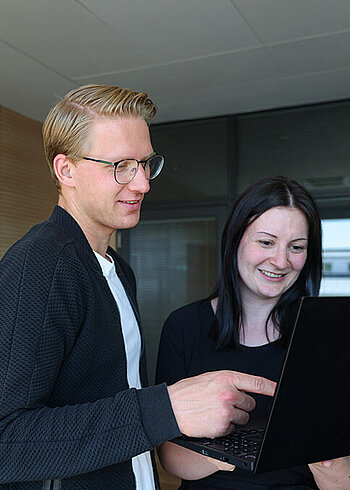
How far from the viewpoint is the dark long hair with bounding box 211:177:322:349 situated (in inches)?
→ 58.5

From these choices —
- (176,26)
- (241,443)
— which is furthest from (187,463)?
(176,26)

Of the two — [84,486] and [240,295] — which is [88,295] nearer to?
[84,486]

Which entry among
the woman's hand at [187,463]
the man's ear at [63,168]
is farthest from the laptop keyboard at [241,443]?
the man's ear at [63,168]

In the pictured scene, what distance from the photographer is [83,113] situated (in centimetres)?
106

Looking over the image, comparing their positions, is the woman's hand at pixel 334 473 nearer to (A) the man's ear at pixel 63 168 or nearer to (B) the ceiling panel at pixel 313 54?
(A) the man's ear at pixel 63 168

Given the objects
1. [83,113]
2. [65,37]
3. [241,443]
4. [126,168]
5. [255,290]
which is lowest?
[241,443]

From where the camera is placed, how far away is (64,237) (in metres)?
0.99

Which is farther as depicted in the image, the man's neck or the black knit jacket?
the man's neck

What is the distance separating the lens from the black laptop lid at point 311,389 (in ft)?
2.39

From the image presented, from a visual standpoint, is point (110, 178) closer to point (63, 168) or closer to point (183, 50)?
point (63, 168)

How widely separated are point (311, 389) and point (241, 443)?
20 centimetres

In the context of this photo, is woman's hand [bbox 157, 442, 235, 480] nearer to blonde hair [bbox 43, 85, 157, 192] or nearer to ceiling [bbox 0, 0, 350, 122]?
blonde hair [bbox 43, 85, 157, 192]

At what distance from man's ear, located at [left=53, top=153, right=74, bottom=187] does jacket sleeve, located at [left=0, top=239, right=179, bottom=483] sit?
0.88 ft

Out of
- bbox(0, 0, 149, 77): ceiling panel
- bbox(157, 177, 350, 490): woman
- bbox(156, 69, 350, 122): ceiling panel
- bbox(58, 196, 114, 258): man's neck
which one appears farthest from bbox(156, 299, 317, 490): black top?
bbox(156, 69, 350, 122): ceiling panel
